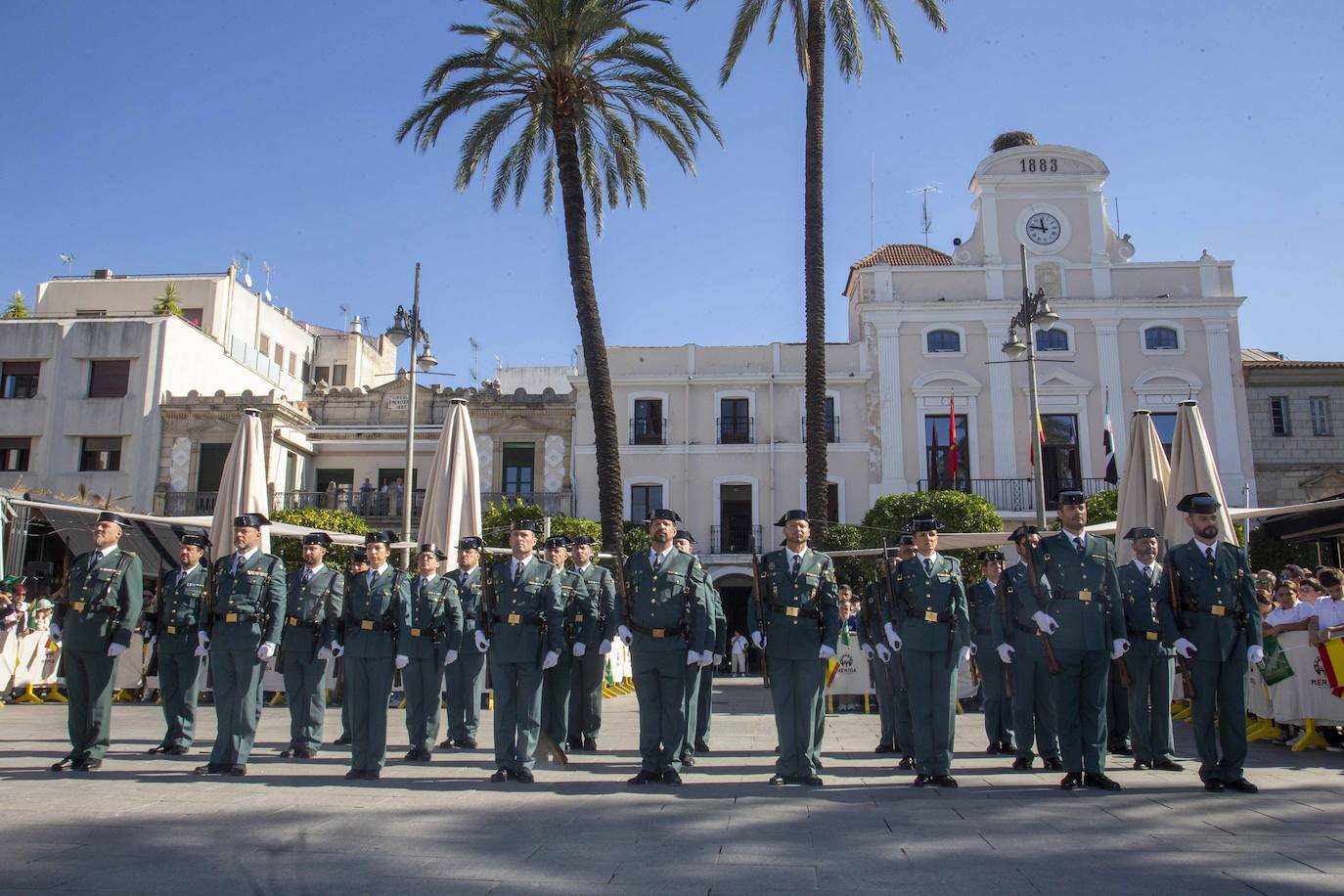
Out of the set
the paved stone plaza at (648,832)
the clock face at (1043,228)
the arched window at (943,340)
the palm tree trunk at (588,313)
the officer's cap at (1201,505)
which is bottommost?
the paved stone plaza at (648,832)

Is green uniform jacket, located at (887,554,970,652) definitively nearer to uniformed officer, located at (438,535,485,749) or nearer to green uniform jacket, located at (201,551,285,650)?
uniformed officer, located at (438,535,485,749)

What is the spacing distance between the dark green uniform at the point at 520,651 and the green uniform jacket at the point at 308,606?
5.82 feet

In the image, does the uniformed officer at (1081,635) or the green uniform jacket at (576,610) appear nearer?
the uniformed officer at (1081,635)

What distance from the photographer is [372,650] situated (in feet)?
28.8

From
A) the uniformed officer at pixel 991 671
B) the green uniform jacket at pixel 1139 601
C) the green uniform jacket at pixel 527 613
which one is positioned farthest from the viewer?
the uniformed officer at pixel 991 671

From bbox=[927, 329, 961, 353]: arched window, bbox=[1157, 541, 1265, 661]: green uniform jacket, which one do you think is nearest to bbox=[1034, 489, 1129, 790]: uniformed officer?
bbox=[1157, 541, 1265, 661]: green uniform jacket

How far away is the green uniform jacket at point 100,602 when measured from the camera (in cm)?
885

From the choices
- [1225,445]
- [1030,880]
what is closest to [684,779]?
[1030,880]

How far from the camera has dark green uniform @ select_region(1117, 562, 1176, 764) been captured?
30.3 ft

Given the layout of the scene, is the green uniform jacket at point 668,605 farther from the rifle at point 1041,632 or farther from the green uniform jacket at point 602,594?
the rifle at point 1041,632

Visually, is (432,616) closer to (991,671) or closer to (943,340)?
(991,671)

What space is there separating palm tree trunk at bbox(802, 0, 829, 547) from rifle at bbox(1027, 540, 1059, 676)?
38.7 ft

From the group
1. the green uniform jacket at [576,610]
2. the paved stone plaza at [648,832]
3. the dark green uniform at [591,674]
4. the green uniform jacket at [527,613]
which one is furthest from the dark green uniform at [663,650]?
the dark green uniform at [591,674]

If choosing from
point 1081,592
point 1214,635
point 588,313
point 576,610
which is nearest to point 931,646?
point 1081,592
